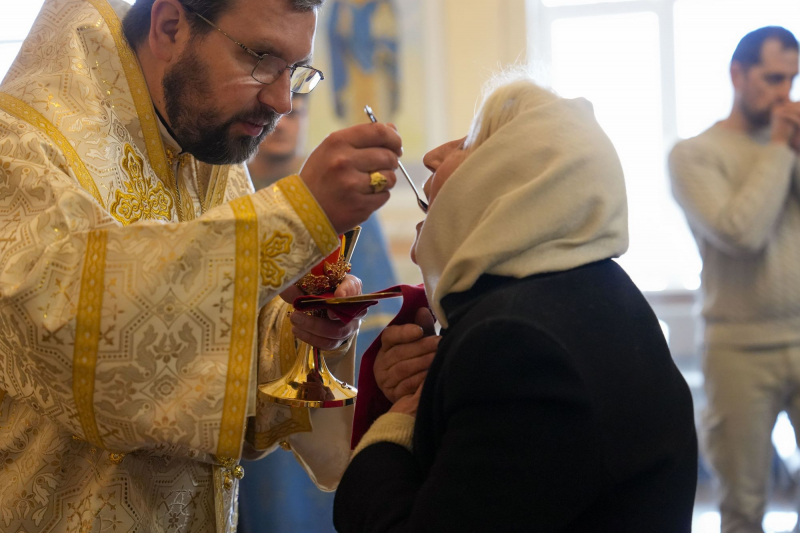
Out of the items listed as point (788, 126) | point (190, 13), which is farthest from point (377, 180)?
point (788, 126)

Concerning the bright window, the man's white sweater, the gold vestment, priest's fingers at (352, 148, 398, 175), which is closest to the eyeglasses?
the gold vestment

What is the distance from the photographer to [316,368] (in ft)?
6.70

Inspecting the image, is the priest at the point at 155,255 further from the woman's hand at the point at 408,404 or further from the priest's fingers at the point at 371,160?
the woman's hand at the point at 408,404

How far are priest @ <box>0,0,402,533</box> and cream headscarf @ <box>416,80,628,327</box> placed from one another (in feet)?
0.65

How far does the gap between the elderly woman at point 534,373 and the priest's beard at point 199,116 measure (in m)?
0.84

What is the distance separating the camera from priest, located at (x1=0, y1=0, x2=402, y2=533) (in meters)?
1.51

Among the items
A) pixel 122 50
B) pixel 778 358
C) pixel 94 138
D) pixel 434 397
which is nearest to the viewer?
pixel 434 397

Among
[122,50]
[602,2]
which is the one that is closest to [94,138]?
[122,50]

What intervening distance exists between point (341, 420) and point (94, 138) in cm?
111

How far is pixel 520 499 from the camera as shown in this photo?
124 cm

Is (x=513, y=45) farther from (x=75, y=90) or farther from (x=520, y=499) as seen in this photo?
(x=520, y=499)

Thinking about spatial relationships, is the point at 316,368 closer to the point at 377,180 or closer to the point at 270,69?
the point at 377,180

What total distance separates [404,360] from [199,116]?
937mm

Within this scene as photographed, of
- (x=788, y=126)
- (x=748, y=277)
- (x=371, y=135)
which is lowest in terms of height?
(x=748, y=277)
